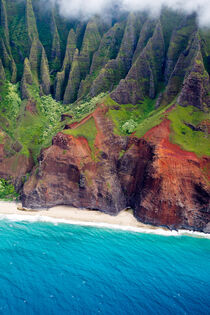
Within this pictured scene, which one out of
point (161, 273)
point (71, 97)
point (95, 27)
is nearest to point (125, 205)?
point (161, 273)

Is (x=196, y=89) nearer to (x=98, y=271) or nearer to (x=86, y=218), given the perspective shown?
(x=86, y=218)

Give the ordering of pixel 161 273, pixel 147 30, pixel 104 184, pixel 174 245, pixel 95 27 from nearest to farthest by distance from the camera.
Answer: pixel 161 273 → pixel 174 245 → pixel 104 184 → pixel 147 30 → pixel 95 27

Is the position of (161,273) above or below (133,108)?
below

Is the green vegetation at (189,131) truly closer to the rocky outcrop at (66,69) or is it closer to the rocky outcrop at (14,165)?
the rocky outcrop at (14,165)

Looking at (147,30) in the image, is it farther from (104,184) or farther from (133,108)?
(104,184)

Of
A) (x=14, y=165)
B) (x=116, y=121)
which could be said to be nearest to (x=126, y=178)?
(x=116, y=121)
